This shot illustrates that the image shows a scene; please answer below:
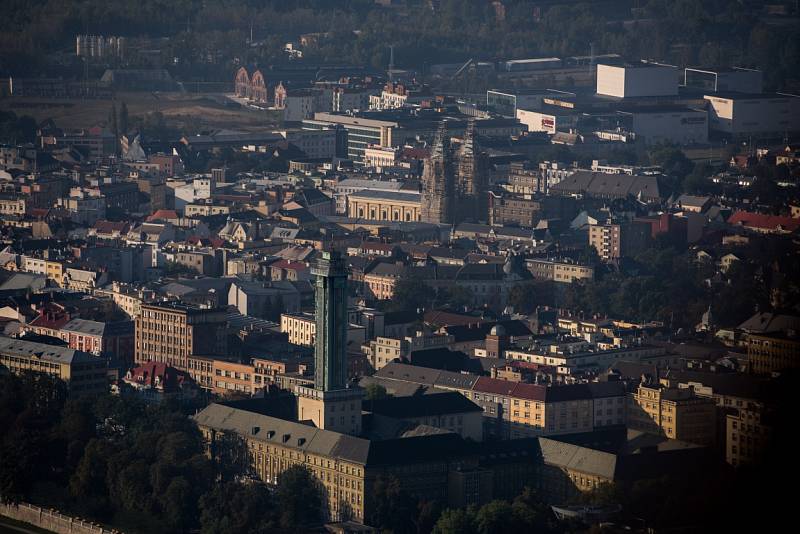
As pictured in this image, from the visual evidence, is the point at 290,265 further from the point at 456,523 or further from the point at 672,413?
the point at 456,523

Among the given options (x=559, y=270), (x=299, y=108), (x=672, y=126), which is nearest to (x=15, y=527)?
(x=559, y=270)

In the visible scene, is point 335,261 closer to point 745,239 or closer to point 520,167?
point 745,239

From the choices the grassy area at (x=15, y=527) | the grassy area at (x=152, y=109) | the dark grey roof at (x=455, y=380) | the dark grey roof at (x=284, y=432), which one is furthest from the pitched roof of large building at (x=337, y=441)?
the grassy area at (x=152, y=109)

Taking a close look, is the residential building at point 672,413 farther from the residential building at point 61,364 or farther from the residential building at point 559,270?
the residential building at point 559,270

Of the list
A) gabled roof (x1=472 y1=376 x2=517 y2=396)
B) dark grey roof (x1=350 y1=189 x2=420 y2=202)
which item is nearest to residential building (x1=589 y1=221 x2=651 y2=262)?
dark grey roof (x1=350 y1=189 x2=420 y2=202)

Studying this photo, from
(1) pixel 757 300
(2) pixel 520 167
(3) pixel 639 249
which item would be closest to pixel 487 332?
(1) pixel 757 300

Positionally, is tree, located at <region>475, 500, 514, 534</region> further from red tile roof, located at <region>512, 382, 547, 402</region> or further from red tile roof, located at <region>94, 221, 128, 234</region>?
red tile roof, located at <region>94, 221, 128, 234</region>
